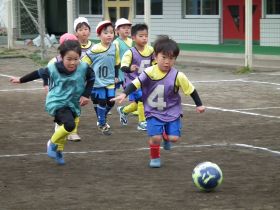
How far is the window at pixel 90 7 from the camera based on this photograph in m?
35.3

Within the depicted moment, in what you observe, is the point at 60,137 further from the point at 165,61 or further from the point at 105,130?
the point at 105,130

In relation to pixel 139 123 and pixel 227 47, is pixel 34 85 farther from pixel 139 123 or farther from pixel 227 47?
pixel 227 47

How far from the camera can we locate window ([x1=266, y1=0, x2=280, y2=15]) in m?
26.5

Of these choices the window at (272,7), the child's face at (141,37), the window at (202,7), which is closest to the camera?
the child's face at (141,37)

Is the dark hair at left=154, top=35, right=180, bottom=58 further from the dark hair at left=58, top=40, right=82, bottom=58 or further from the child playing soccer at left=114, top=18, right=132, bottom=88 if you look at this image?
the child playing soccer at left=114, top=18, right=132, bottom=88

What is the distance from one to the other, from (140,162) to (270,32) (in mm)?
17569

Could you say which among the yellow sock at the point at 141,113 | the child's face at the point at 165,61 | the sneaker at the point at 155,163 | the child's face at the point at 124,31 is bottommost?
the sneaker at the point at 155,163

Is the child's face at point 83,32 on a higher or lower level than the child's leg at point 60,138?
higher

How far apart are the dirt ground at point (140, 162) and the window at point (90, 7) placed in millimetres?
19517

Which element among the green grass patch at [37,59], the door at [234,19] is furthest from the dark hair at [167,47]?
the door at [234,19]

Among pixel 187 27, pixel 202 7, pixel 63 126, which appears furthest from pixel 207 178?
pixel 187 27

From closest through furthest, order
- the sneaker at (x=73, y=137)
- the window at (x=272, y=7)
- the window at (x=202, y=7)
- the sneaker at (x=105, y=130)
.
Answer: the sneaker at (x=73, y=137)
the sneaker at (x=105, y=130)
the window at (x=272, y=7)
the window at (x=202, y=7)

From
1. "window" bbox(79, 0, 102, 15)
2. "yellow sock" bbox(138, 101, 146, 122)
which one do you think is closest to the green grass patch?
"window" bbox(79, 0, 102, 15)

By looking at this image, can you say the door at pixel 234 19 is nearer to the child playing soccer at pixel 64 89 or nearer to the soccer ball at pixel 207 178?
the child playing soccer at pixel 64 89
